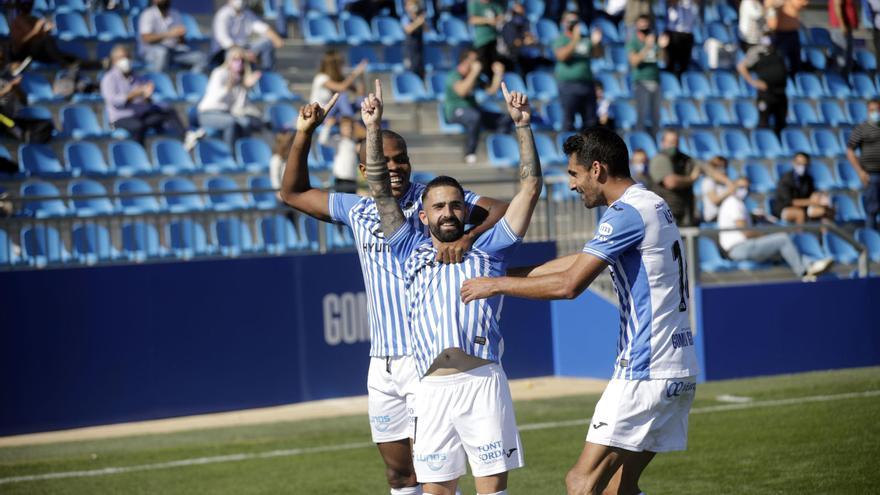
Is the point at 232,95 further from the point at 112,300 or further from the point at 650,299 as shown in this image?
the point at 650,299

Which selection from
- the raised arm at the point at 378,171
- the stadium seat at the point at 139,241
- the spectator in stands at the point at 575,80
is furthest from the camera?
the spectator in stands at the point at 575,80

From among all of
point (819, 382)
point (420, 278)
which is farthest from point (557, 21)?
point (420, 278)

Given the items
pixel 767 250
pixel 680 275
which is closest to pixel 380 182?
pixel 680 275

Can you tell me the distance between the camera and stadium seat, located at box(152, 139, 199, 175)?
16750 mm

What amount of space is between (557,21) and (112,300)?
11443 millimetres

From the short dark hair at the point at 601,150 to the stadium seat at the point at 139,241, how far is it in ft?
28.0

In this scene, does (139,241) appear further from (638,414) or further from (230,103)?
(638,414)

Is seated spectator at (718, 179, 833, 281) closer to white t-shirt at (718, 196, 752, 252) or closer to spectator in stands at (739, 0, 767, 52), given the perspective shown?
white t-shirt at (718, 196, 752, 252)

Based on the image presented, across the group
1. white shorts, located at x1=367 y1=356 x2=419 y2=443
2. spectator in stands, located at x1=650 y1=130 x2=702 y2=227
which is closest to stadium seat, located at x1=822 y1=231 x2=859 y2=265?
spectator in stands, located at x1=650 y1=130 x2=702 y2=227

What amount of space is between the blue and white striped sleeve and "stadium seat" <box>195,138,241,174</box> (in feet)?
38.1

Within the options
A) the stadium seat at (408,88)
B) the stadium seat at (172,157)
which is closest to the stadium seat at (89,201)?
the stadium seat at (172,157)

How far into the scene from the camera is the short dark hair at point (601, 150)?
235 inches

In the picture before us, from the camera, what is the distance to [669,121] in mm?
21375

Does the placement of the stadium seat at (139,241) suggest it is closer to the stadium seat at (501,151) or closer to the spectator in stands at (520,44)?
the stadium seat at (501,151)
